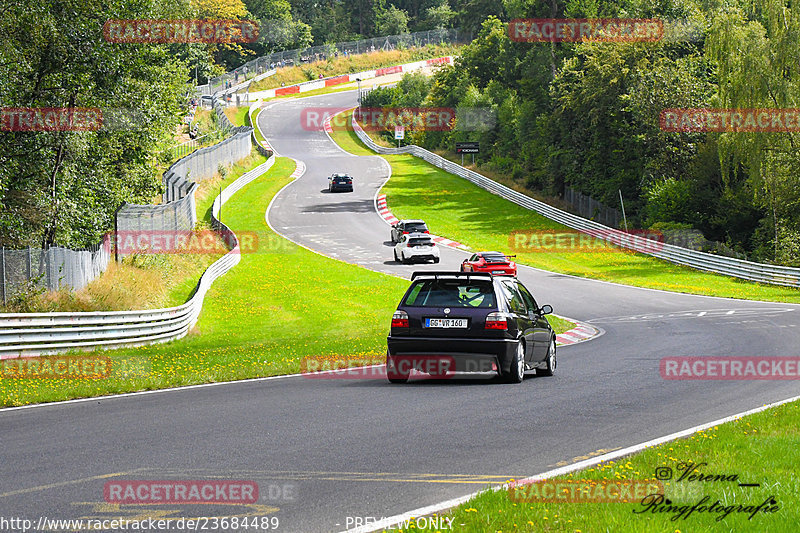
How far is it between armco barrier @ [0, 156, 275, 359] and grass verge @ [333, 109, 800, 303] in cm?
2378

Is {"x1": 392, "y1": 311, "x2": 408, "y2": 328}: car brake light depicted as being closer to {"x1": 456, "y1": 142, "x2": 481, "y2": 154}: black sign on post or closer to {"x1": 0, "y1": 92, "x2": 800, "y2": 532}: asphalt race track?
{"x1": 0, "y1": 92, "x2": 800, "y2": 532}: asphalt race track

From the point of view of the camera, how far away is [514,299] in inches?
556

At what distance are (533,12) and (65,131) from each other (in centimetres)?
6124

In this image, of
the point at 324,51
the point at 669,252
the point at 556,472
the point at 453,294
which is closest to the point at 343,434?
the point at 556,472

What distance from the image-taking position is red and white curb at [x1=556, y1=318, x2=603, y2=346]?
24.4 meters

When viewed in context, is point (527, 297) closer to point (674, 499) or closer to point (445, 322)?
point (445, 322)

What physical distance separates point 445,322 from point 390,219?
45.9 m

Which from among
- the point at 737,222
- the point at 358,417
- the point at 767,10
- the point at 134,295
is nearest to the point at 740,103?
the point at 767,10

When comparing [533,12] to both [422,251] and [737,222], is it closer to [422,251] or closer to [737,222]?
[737,222]

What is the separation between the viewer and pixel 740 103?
4381 centimetres

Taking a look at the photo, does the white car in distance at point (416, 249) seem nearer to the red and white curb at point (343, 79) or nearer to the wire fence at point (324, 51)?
the wire fence at point (324, 51)

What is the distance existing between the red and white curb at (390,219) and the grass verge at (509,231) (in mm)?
552

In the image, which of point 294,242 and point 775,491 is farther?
point 294,242

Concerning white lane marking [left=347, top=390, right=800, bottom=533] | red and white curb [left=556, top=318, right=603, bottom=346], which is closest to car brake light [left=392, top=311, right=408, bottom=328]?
white lane marking [left=347, top=390, right=800, bottom=533]
